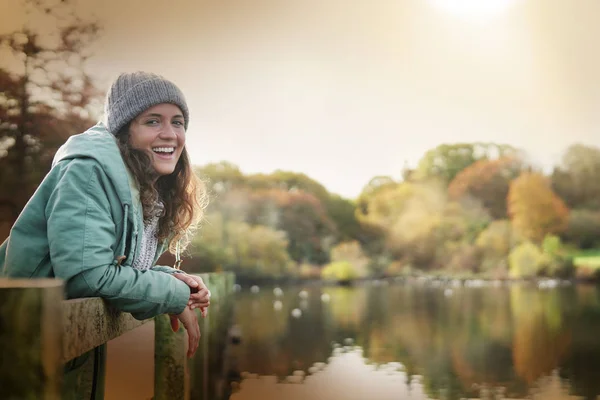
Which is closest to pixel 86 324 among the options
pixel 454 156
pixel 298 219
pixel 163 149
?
pixel 163 149

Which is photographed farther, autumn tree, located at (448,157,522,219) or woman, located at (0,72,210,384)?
autumn tree, located at (448,157,522,219)

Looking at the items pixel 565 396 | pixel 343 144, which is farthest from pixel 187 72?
pixel 565 396

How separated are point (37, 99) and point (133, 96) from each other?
5698mm

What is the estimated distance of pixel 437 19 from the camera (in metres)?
8.43

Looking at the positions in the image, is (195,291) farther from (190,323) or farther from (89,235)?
(89,235)

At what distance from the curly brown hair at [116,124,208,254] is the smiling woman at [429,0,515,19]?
24.7 ft

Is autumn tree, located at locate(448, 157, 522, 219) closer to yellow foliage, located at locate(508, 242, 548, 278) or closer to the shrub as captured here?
yellow foliage, located at locate(508, 242, 548, 278)

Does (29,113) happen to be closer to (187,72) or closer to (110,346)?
(187,72)

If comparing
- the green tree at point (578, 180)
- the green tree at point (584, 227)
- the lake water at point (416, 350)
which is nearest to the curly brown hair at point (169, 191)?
the lake water at point (416, 350)

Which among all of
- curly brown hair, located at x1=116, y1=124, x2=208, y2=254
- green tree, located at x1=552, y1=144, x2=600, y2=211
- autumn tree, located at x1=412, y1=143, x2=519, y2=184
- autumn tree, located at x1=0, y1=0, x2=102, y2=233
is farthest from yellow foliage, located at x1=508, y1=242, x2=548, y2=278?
curly brown hair, located at x1=116, y1=124, x2=208, y2=254

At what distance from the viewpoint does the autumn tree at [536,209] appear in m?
9.44

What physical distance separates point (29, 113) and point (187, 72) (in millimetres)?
2000

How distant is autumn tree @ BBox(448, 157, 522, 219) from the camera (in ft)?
31.6

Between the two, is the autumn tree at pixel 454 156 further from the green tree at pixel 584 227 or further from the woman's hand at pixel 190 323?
the woman's hand at pixel 190 323
